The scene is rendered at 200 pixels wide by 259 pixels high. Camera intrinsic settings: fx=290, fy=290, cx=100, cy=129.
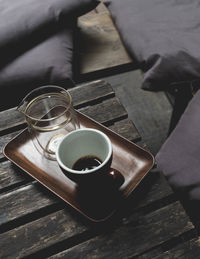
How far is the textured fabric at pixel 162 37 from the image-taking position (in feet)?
3.11

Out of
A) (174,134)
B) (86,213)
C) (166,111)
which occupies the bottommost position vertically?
(166,111)

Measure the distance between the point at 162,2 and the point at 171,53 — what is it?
10.5 inches

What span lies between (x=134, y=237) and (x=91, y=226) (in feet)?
0.27

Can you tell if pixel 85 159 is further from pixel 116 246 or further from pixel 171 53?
pixel 171 53

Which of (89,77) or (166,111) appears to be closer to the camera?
(89,77)

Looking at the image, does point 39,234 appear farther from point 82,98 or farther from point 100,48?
point 100,48

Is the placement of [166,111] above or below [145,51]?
below

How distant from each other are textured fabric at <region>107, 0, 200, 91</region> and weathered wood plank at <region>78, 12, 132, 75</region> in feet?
0.17

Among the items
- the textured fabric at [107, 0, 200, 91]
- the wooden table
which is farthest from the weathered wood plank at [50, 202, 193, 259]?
the textured fabric at [107, 0, 200, 91]

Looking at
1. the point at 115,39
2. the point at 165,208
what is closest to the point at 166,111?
the point at 115,39

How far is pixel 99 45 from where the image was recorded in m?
1.10

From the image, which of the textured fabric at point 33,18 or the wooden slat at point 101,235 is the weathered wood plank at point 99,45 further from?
the wooden slat at point 101,235

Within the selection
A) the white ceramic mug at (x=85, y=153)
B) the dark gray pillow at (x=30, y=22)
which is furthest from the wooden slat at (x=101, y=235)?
the dark gray pillow at (x=30, y=22)

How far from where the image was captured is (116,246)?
53 cm
